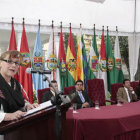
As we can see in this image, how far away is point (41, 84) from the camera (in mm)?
4504

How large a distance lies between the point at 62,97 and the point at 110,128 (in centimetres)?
145

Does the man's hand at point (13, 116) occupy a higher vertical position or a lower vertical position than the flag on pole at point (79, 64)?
lower

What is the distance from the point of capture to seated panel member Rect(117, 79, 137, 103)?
4473mm

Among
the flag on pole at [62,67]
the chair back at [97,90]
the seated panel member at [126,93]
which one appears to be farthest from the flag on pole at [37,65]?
the seated panel member at [126,93]

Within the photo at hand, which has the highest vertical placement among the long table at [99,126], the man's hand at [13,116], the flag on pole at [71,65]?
the flag on pole at [71,65]

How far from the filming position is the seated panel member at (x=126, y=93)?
14.7 feet

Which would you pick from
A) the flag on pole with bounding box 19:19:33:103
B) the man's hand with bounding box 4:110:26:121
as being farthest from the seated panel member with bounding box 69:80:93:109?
the man's hand with bounding box 4:110:26:121

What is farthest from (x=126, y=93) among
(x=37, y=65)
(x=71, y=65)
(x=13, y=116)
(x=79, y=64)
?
(x=13, y=116)

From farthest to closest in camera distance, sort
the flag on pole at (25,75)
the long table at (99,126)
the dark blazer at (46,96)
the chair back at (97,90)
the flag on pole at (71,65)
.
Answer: the flag on pole at (71,65), the chair back at (97,90), the flag on pole at (25,75), the dark blazer at (46,96), the long table at (99,126)

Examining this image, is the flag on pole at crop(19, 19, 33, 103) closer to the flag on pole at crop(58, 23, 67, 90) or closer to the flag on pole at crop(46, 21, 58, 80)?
the flag on pole at crop(46, 21, 58, 80)

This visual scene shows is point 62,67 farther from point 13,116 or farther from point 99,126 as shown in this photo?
point 13,116

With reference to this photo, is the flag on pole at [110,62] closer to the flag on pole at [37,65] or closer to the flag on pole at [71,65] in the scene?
the flag on pole at [71,65]

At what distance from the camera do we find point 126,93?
4.54 meters

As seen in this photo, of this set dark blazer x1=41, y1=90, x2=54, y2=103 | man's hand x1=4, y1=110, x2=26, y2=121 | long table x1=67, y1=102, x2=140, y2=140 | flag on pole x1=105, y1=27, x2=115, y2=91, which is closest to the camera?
man's hand x1=4, y1=110, x2=26, y2=121
